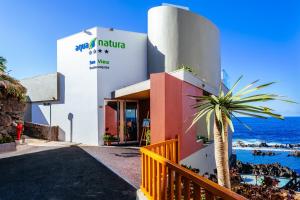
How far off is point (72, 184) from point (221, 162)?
161 inches

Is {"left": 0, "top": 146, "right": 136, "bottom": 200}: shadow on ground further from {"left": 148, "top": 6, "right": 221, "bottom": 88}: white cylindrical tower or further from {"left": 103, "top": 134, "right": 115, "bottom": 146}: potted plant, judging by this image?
{"left": 148, "top": 6, "right": 221, "bottom": 88}: white cylindrical tower

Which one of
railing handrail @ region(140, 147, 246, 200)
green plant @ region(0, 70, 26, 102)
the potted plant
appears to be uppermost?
green plant @ region(0, 70, 26, 102)

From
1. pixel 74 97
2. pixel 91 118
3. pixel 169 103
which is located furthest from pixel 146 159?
pixel 74 97

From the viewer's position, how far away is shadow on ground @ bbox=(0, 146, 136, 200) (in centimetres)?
687

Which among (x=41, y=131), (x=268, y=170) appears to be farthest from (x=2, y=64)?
(x=268, y=170)

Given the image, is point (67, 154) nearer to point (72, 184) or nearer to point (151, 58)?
point (72, 184)

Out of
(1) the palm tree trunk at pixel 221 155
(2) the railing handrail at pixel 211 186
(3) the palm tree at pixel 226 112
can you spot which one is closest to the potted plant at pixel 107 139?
(3) the palm tree at pixel 226 112

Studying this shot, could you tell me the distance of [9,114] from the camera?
51.6ft

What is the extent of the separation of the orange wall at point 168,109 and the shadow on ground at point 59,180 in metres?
2.52

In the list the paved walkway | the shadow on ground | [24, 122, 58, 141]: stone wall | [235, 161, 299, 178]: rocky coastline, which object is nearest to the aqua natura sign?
[24, 122, 58, 141]: stone wall

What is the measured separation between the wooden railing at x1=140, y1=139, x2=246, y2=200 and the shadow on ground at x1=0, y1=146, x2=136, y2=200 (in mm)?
888

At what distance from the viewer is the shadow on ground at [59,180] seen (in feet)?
22.5

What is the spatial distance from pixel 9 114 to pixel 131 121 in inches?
278

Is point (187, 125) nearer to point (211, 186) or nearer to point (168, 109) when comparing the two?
point (168, 109)
